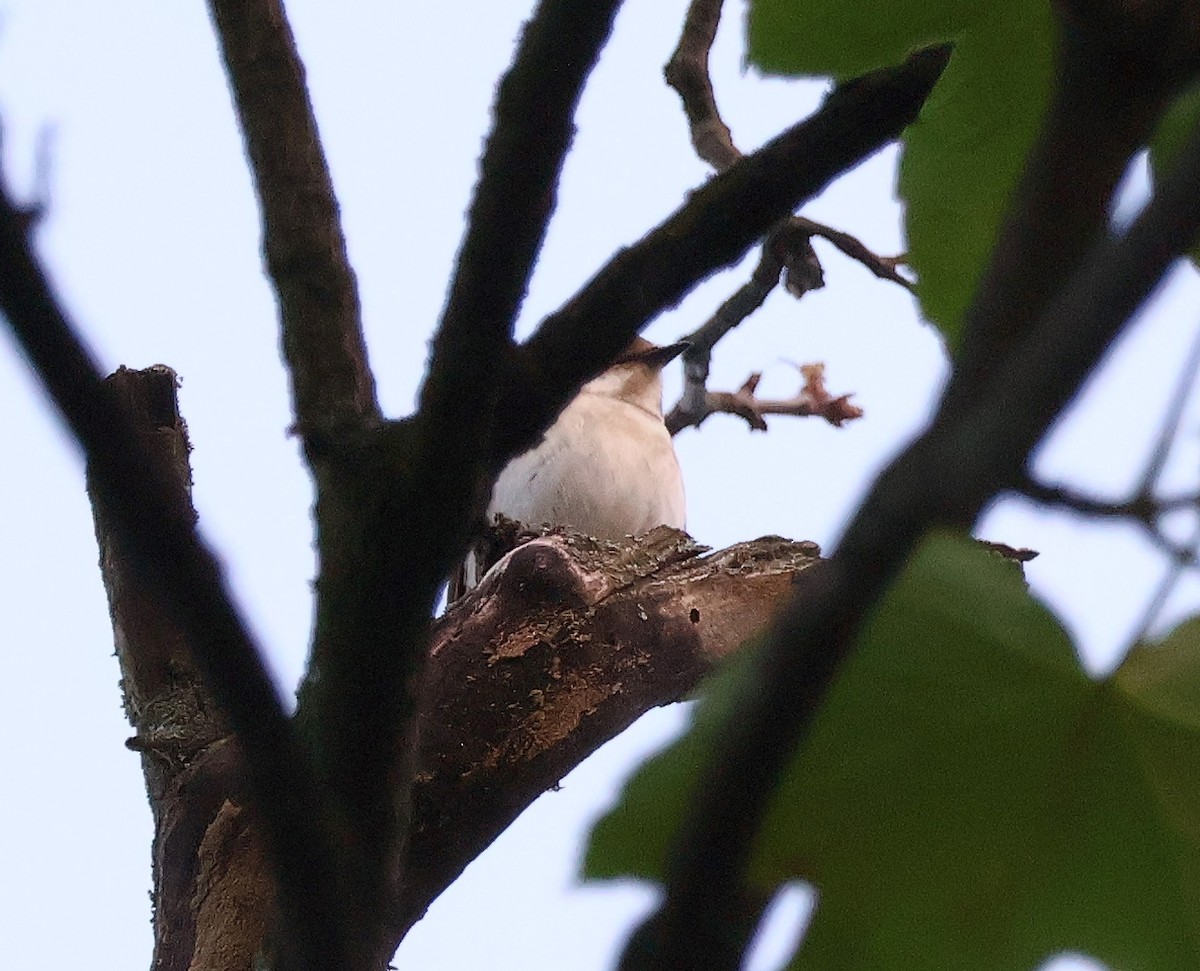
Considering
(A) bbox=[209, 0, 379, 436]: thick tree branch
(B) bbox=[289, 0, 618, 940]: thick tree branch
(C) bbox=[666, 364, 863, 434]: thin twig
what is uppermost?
(C) bbox=[666, 364, 863, 434]: thin twig

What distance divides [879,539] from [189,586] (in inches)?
5.8

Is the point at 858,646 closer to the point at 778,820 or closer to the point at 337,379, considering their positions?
the point at 778,820

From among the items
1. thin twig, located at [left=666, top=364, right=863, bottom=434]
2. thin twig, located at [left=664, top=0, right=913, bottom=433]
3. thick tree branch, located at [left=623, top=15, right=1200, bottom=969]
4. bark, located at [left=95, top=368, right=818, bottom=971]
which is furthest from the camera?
thin twig, located at [left=666, top=364, right=863, bottom=434]

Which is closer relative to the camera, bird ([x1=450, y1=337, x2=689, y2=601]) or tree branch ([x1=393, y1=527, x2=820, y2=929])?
tree branch ([x1=393, y1=527, x2=820, y2=929])

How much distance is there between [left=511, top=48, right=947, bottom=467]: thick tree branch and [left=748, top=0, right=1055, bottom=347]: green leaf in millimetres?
69

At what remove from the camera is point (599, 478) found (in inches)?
98.8

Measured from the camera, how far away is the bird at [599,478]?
2.48 metres

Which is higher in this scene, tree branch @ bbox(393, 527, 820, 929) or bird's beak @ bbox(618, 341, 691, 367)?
bird's beak @ bbox(618, 341, 691, 367)

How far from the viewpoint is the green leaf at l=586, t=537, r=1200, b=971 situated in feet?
0.76

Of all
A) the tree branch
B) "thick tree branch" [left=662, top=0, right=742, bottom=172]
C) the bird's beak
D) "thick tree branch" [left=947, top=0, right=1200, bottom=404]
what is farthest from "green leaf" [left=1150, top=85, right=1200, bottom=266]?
the bird's beak

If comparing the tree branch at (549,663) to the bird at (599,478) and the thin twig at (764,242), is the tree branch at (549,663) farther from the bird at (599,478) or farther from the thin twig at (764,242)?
the bird at (599,478)

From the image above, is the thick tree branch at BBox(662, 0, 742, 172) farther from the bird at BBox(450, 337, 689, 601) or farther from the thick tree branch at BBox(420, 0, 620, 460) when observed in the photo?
the bird at BBox(450, 337, 689, 601)

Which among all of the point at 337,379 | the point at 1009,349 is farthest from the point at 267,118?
the point at 1009,349

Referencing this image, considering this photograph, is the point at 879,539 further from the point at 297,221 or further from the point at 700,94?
the point at 700,94
